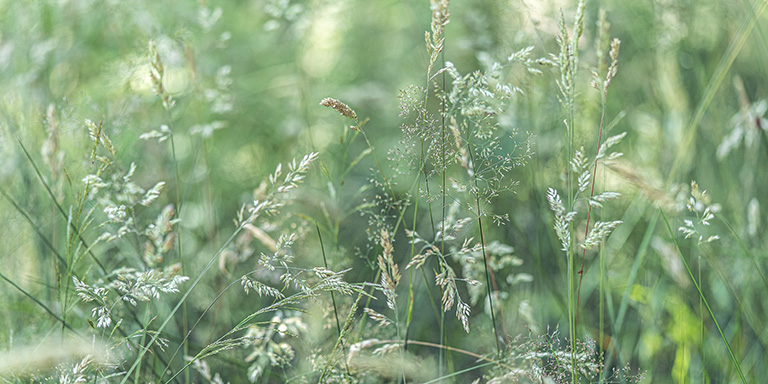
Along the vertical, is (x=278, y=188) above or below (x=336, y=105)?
below

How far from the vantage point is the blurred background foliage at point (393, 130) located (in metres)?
1.41

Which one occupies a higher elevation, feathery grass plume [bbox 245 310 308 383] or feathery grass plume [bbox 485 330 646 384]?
feathery grass plume [bbox 485 330 646 384]

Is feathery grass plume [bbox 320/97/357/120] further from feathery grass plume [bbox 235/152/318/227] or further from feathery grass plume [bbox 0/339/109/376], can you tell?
feathery grass plume [bbox 0/339/109/376]

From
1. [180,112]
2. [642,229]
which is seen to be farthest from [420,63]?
[642,229]

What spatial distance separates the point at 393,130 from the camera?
221cm

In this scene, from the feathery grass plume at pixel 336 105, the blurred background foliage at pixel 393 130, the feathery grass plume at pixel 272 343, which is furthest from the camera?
the blurred background foliage at pixel 393 130

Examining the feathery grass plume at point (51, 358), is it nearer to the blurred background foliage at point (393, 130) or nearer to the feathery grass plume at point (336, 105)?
the blurred background foliage at point (393, 130)

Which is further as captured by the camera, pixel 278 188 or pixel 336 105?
pixel 278 188

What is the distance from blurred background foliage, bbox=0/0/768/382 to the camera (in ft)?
4.61

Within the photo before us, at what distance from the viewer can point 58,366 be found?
97cm

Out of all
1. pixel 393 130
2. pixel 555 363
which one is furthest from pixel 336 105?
pixel 393 130

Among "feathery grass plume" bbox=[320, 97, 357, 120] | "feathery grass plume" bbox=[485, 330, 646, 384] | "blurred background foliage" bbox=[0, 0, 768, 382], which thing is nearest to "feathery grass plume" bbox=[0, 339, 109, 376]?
"blurred background foliage" bbox=[0, 0, 768, 382]

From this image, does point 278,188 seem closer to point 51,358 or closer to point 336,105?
point 336,105

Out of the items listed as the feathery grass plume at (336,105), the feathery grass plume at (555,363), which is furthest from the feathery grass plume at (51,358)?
the feathery grass plume at (555,363)
